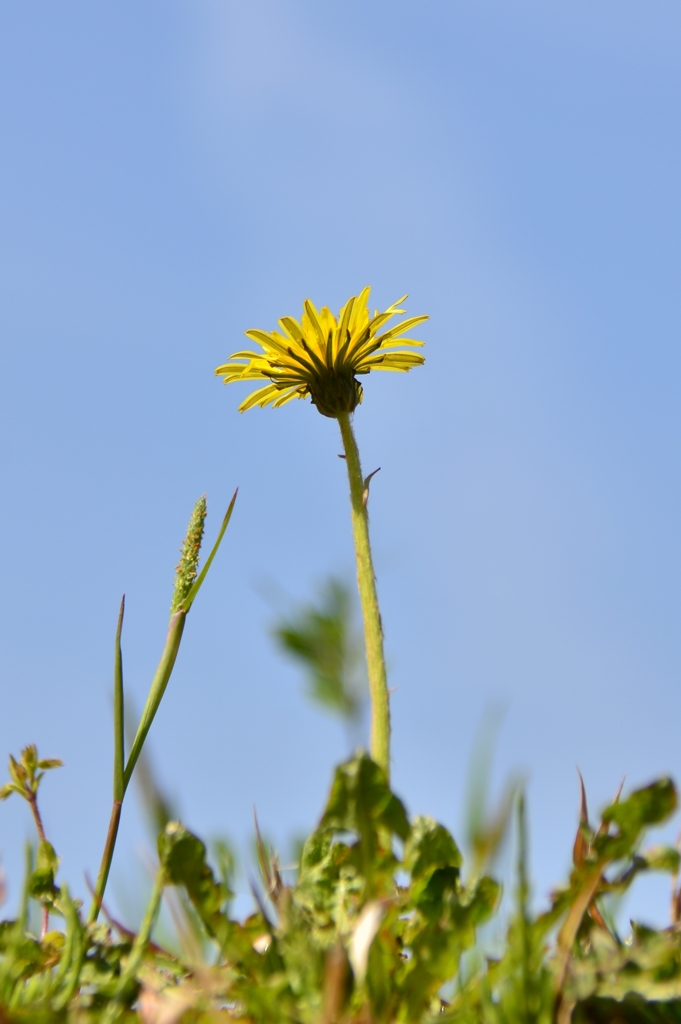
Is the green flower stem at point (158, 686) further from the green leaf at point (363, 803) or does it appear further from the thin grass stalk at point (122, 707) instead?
the green leaf at point (363, 803)

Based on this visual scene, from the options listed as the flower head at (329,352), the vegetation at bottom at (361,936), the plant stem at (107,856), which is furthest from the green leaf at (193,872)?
the flower head at (329,352)

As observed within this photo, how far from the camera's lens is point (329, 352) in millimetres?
1954

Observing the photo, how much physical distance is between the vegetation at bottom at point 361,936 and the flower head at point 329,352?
3.25 ft

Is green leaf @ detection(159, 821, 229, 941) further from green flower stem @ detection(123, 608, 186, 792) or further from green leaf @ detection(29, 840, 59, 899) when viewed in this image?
green flower stem @ detection(123, 608, 186, 792)

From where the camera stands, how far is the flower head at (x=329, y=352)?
1.94 metres

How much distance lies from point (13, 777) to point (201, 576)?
16.3 inches

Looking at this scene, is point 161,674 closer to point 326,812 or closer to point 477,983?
point 326,812

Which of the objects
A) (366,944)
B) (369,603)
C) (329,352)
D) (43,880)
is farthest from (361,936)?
(329,352)

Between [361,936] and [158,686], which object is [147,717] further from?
[361,936]

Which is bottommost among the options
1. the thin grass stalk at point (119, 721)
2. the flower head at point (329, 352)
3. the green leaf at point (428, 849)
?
the green leaf at point (428, 849)

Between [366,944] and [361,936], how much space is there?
11 millimetres

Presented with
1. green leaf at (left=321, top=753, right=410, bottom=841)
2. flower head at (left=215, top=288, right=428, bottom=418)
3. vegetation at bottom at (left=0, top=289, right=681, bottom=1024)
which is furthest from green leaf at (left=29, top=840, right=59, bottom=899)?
flower head at (left=215, top=288, right=428, bottom=418)

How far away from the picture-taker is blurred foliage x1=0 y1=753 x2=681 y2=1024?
76 centimetres

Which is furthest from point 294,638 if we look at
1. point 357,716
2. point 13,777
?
point 13,777
